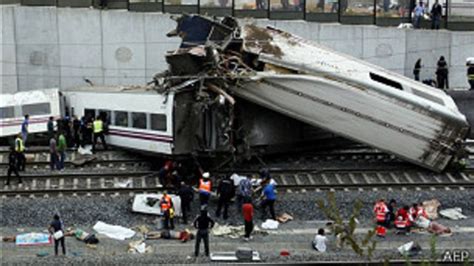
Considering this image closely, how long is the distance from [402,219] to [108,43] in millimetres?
17111

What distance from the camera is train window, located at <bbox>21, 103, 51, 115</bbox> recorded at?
32094mm

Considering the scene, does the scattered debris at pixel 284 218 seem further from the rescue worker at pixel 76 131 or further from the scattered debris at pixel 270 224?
the rescue worker at pixel 76 131

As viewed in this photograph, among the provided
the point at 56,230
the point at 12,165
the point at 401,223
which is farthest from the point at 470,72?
the point at 56,230

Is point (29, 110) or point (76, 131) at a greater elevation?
point (29, 110)

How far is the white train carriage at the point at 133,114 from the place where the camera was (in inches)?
1112

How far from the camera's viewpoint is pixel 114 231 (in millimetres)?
23953

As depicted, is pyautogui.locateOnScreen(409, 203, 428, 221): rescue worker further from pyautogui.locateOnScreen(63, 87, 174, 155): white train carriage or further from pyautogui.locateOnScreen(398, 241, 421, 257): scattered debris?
pyautogui.locateOnScreen(63, 87, 174, 155): white train carriage

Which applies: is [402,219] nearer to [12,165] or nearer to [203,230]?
[203,230]

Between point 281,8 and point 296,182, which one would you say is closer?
point 296,182

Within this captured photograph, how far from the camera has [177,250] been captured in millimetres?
22609

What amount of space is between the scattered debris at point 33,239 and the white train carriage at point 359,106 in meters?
7.74

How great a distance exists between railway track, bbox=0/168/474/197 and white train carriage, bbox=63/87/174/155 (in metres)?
1.20

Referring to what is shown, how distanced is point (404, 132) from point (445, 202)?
8.95 feet

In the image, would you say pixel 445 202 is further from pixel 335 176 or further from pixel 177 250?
pixel 177 250
